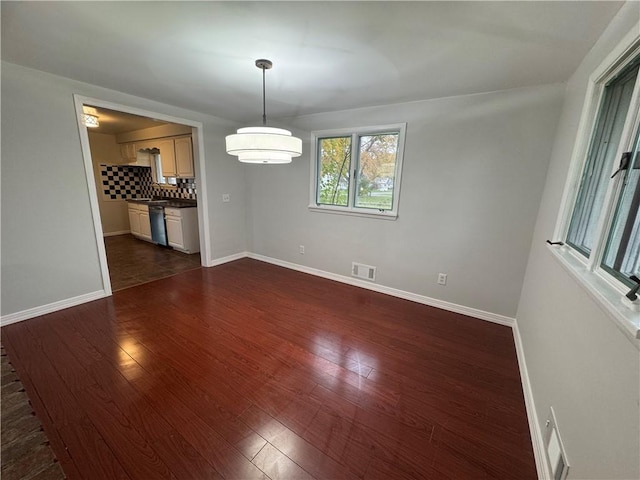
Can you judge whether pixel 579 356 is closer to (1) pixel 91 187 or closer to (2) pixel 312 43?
(2) pixel 312 43

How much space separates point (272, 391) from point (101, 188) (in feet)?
21.1

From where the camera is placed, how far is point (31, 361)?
189 centimetres

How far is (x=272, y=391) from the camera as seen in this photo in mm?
1701

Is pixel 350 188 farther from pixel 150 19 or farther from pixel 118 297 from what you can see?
pixel 118 297

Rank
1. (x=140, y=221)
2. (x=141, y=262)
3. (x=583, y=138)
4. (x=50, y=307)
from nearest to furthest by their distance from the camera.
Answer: (x=583, y=138), (x=50, y=307), (x=141, y=262), (x=140, y=221)

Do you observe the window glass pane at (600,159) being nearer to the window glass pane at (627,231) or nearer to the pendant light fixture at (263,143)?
the window glass pane at (627,231)

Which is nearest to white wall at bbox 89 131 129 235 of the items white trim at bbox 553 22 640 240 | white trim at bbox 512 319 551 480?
white trim at bbox 512 319 551 480

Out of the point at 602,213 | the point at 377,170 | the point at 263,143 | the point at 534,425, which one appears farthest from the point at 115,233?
the point at 602,213

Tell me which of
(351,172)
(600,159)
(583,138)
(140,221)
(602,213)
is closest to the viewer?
(602,213)

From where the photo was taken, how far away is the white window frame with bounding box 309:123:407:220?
288 cm

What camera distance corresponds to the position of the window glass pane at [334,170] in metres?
3.34

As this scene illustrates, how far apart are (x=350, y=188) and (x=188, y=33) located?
7.25ft

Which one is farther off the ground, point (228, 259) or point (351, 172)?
point (351, 172)

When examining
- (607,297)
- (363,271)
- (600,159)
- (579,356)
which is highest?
(600,159)
